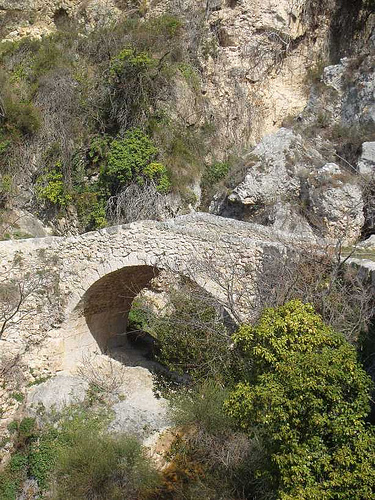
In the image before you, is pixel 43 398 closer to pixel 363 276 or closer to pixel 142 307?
pixel 142 307

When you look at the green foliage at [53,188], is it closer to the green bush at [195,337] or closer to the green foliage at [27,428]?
the green bush at [195,337]

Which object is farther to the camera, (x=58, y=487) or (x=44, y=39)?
(x=44, y=39)

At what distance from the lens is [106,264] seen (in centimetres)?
1127

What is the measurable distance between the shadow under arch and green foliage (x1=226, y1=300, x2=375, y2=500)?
5.48 metres

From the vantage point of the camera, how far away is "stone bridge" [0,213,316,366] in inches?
404

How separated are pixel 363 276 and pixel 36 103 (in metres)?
13.5

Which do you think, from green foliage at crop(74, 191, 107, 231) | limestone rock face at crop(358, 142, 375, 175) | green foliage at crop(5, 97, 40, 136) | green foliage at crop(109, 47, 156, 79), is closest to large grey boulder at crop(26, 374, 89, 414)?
green foliage at crop(74, 191, 107, 231)

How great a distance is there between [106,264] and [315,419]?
649 cm

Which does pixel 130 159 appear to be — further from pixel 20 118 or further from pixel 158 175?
pixel 20 118

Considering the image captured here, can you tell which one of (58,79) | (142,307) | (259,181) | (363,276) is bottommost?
Result: (142,307)

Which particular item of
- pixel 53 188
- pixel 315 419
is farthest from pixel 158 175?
pixel 315 419

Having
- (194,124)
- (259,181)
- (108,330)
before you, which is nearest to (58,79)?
(194,124)

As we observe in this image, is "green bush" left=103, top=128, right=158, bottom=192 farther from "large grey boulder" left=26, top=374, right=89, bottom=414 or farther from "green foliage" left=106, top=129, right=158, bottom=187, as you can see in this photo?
"large grey boulder" left=26, top=374, right=89, bottom=414

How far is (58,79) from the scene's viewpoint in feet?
59.0
